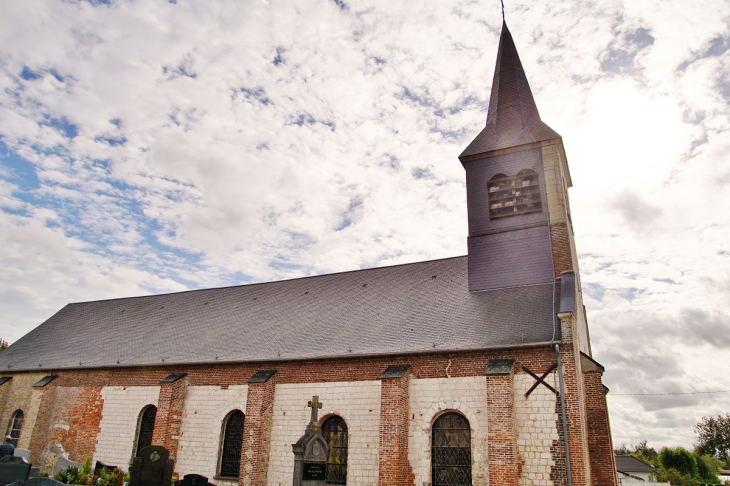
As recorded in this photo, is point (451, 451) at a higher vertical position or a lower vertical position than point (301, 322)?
lower

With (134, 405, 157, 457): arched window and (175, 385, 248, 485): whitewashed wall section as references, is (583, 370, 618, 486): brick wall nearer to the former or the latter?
(175, 385, 248, 485): whitewashed wall section

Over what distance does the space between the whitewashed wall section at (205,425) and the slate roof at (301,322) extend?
994 mm

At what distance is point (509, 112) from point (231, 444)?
45.6ft

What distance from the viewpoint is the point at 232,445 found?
14.3 meters

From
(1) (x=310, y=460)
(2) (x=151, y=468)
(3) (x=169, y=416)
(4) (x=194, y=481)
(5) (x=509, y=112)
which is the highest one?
(5) (x=509, y=112)

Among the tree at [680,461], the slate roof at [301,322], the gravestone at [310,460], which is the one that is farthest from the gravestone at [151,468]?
the tree at [680,461]

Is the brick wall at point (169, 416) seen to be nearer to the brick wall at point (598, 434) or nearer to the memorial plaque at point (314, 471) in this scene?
the memorial plaque at point (314, 471)

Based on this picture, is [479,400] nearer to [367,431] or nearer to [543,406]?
[543,406]

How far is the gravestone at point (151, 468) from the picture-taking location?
1155cm

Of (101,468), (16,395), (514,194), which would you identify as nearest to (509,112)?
(514,194)

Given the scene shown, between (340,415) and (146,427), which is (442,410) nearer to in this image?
(340,415)

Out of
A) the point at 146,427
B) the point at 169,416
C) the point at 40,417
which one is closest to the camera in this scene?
the point at 169,416

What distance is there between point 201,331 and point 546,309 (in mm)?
11836

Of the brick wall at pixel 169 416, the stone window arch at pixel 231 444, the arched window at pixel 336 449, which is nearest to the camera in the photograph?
the arched window at pixel 336 449
